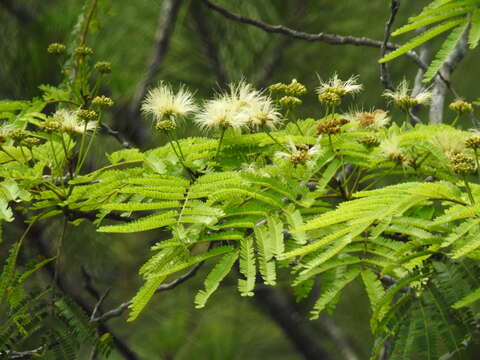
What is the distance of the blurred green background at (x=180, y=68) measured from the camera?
445cm

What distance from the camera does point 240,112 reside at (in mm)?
1979

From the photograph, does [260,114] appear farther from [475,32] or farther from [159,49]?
[159,49]

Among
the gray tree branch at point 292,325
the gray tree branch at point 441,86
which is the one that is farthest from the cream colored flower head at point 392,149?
the gray tree branch at point 292,325

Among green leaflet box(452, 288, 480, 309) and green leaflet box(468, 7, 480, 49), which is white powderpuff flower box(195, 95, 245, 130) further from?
green leaflet box(452, 288, 480, 309)

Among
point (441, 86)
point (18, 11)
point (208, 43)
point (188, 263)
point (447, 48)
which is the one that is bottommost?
point (188, 263)

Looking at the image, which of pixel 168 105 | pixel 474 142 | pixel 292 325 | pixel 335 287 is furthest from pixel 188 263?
pixel 292 325

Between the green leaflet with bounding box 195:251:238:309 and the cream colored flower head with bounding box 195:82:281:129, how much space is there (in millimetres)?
381

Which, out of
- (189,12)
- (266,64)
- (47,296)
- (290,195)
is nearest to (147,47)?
(189,12)

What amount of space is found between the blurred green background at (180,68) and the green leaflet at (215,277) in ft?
8.84

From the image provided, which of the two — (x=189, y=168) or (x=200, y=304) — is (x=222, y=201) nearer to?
(x=189, y=168)

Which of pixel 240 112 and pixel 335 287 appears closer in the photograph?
pixel 335 287

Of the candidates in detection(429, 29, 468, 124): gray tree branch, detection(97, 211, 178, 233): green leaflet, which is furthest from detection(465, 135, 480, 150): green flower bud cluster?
detection(429, 29, 468, 124): gray tree branch

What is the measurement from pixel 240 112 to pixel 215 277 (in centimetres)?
51

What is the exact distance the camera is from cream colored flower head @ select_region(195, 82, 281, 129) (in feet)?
6.32
